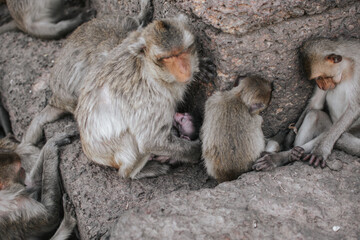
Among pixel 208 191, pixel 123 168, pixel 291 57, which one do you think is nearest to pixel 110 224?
pixel 123 168

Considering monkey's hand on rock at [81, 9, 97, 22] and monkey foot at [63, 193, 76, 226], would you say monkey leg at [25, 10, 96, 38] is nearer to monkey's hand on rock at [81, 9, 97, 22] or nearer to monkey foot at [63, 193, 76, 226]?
monkey's hand on rock at [81, 9, 97, 22]

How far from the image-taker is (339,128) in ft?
12.0

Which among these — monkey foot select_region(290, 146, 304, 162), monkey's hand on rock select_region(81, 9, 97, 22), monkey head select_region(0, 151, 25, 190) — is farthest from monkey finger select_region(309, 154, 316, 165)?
monkey's hand on rock select_region(81, 9, 97, 22)

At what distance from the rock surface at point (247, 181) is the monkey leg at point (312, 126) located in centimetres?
17

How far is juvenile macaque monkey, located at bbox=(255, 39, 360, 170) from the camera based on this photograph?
11.5 ft

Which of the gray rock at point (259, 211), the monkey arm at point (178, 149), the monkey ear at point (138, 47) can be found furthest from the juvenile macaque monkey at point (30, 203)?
the monkey ear at point (138, 47)

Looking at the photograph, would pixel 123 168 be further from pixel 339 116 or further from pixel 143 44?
pixel 339 116

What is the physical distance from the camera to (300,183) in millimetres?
3367

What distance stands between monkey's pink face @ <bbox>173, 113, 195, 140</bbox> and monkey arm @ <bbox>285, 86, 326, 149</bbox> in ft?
3.04

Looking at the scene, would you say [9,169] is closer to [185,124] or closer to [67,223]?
[67,223]

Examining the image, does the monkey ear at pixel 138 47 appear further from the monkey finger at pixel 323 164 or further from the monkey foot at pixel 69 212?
the monkey finger at pixel 323 164

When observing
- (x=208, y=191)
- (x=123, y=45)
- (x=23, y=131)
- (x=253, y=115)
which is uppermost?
(x=123, y=45)

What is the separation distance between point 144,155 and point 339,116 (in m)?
1.84

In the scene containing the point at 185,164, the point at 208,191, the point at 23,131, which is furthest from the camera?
the point at 23,131
